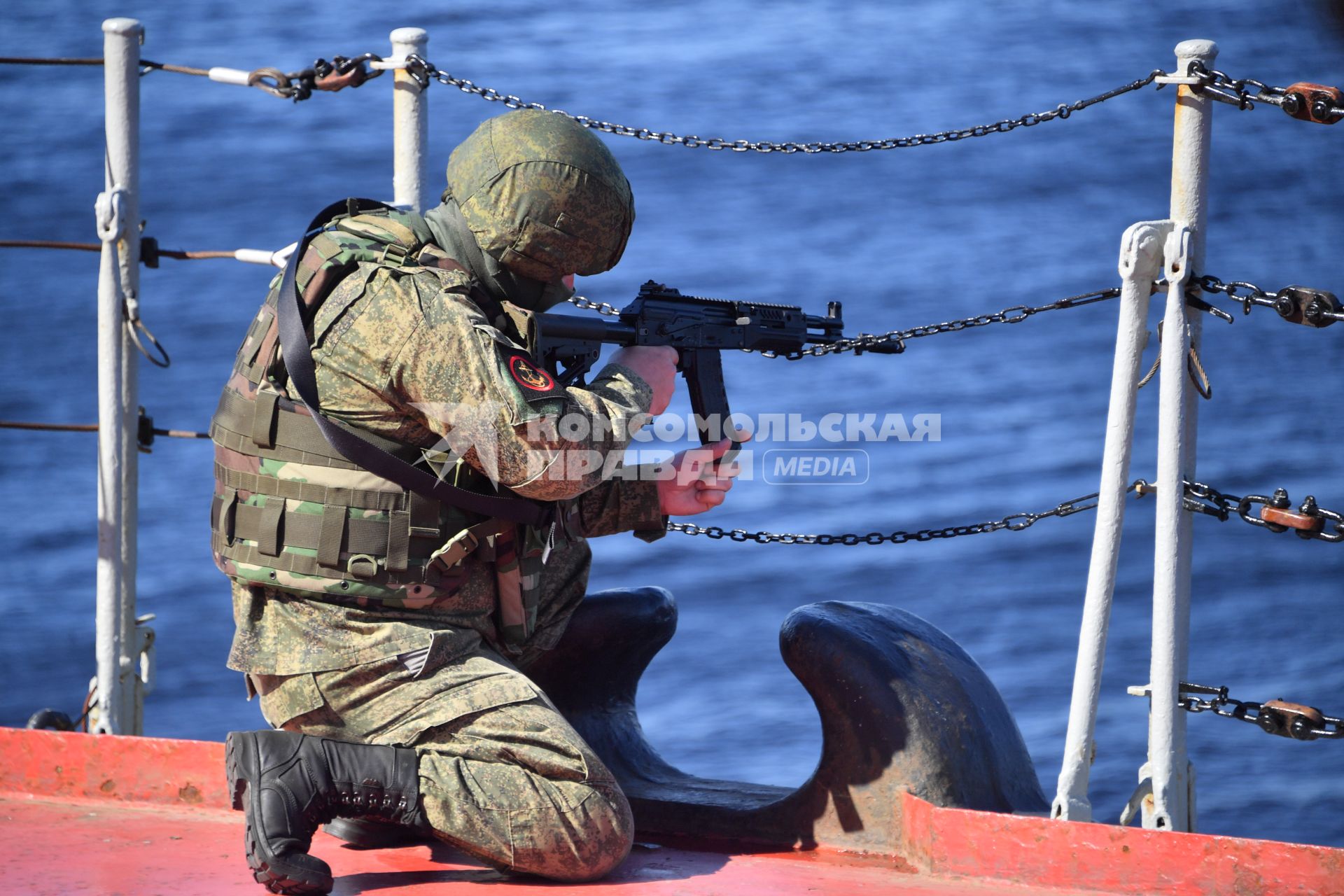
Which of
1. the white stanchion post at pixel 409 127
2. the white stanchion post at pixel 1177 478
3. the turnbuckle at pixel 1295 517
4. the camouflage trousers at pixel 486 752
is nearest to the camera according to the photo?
the camouflage trousers at pixel 486 752

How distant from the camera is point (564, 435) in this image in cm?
270

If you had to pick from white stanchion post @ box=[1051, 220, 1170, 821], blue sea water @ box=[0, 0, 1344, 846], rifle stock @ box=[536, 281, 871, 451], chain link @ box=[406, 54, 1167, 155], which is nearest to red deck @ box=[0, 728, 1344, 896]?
white stanchion post @ box=[1051, 220, 1170, 821]

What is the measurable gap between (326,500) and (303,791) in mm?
487

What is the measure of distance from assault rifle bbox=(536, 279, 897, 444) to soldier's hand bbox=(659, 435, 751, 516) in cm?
8

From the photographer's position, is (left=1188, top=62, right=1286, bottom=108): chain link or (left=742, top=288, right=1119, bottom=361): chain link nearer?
(left=1188, top=62, right=1286, bottom=108): chain link

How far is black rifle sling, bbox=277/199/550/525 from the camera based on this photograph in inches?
108

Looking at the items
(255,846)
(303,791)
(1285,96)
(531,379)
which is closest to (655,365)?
(531,379)

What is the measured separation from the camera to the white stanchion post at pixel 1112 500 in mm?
2912

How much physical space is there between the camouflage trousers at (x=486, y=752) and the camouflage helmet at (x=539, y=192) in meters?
0.74

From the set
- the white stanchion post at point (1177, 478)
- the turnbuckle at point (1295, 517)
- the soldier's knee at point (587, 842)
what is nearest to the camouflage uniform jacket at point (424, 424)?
the soldier's knee at point (587, 842)

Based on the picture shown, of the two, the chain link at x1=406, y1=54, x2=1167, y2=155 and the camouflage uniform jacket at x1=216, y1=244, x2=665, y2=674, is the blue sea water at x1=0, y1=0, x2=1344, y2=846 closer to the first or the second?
the chain link at x1=406, y1=54, x2=1167, y2=155

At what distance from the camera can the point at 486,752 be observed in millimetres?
2781

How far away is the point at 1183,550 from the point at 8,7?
12.6 m

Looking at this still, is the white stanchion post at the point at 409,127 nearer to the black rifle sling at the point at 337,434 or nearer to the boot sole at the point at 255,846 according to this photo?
the black rifle sling at the point at 337,434
